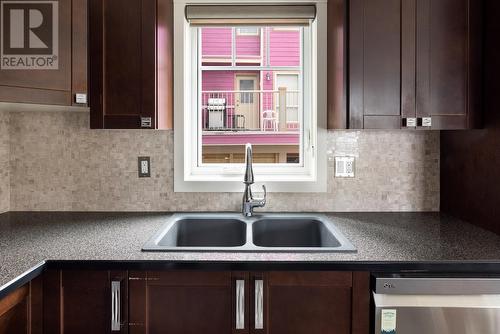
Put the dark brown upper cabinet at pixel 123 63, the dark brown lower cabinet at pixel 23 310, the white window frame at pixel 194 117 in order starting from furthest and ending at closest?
the white window frame at pixel 194 117
the dark brown upper cabinet at pixel 123 63
the dark brown lower cabinet at pixel 23 310

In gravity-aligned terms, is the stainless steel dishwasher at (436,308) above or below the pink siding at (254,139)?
below

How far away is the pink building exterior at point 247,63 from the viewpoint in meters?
2.19

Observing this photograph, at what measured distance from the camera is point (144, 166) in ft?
6.70

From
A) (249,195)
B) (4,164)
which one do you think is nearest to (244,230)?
(249,195)

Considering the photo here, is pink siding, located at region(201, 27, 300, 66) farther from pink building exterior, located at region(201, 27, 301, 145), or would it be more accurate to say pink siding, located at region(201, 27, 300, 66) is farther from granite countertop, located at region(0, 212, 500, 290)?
granite countertop, located at region(0, 212, 500, 290)

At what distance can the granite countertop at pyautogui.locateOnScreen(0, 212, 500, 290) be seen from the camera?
1280 mm

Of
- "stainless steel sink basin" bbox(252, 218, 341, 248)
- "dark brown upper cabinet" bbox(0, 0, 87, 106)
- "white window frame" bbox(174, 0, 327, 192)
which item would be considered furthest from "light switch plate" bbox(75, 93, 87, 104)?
"stainless steel sink basin" bbox(252, 218, 341, 248)

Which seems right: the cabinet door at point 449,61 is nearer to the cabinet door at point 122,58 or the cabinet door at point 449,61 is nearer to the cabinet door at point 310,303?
the cabinet door at point 310,303

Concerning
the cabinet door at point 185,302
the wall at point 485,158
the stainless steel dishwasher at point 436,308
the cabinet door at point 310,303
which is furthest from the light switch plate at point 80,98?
the wall at point 485,158

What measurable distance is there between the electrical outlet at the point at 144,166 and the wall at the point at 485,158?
159 centimetres

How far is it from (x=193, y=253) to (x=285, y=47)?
4.52 ft

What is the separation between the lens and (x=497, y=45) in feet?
5.17

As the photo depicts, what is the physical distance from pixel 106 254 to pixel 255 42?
148cm

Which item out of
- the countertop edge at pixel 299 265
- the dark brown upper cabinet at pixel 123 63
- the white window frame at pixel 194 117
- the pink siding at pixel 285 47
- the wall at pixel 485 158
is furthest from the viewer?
the pink siding at pixel 285 47
